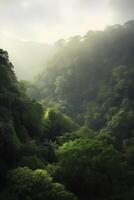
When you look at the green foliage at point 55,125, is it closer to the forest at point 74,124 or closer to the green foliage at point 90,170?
the forest at point 74,124

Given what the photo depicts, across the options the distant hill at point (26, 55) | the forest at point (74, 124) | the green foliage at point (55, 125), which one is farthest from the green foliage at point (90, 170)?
the distant hill at point (26, 55)

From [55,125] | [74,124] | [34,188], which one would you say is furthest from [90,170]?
[74,124]

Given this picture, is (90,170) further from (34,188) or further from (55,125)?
(55,125)

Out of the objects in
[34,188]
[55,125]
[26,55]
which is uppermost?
[26,55]

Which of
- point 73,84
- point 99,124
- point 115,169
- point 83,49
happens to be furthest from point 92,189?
point 83,49

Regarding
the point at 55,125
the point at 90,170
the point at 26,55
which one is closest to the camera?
the point at 90,170

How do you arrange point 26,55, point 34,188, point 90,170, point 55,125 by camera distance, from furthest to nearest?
point 26,55, point 55,125, point 90,170, point 34,188

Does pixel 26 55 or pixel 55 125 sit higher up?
pixel 26 55

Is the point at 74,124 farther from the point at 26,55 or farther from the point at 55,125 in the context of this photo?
the point at 26,55

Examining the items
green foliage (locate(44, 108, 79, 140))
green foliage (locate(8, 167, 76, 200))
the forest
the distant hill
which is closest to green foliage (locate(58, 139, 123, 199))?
the forest

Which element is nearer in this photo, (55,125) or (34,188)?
(34,188)
